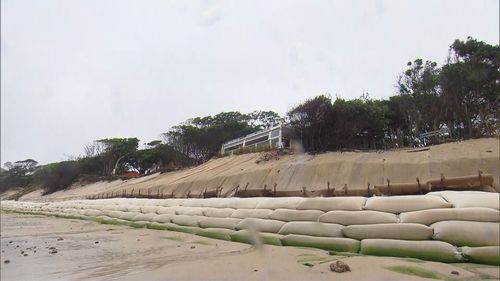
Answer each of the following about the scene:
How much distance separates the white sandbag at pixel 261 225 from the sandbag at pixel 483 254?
1.99m

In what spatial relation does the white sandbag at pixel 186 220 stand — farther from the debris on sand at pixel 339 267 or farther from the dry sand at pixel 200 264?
the debris on sand at pixel 339 267

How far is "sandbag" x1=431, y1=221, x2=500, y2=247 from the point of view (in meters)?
2.87

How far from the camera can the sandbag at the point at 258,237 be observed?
423 centimetres

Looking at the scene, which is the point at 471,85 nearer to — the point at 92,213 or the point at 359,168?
the point at 359,168

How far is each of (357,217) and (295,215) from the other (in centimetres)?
79

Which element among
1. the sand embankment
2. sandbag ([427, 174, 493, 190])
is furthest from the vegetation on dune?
sandbag ([427, 174, 493, 190])

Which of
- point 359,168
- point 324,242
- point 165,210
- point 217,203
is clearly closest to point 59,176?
point 165,210

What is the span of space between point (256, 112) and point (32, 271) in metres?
28.6

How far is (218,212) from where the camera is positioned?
5.63m

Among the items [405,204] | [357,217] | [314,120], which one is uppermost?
[314,120]

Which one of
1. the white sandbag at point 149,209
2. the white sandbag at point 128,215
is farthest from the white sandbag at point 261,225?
the white sandbag at point 128,215

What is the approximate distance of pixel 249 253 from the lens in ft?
12.4

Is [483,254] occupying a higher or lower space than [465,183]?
lower

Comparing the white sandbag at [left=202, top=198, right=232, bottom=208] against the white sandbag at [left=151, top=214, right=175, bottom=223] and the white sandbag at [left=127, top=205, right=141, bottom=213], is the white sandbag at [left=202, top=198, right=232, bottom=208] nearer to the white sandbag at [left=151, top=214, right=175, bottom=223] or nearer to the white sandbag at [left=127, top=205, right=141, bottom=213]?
the white sandbag at [left=151, top=214, right=175, bottom=223]
